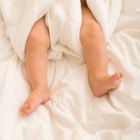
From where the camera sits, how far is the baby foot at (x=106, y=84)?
0.96 meters

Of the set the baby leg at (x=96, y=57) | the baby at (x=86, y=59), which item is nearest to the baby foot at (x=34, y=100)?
the baby at (x=86, y=59)

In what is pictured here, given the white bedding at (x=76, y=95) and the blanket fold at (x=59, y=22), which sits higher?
the blanket fold at (x=59, y=22)

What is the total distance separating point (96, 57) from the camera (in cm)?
105

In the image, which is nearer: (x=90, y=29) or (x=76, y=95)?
(x=76, y=95)

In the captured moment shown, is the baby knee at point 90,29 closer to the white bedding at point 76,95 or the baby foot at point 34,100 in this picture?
the white bedding at point 76,95

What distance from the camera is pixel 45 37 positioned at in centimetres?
113

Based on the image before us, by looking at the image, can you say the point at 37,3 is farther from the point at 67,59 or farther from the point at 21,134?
the point at 21,134

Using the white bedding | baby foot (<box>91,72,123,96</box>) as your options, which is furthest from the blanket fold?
baby foot (<box>91,72,123,96</box>)

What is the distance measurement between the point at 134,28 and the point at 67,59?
31cm

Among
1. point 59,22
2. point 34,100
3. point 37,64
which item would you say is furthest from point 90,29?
point 34,100

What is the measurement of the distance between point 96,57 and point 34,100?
0.89 ft

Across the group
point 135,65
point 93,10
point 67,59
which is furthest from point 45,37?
point 135,65

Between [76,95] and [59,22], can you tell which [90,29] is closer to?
[59,22]

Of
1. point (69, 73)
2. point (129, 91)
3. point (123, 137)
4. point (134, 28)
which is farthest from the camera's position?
point (134, 28)
